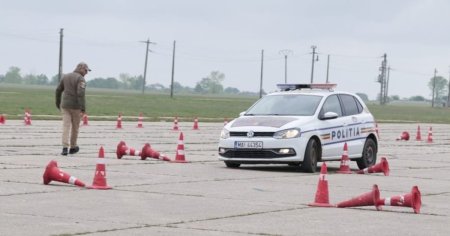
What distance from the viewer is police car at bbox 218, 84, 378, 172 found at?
19.4m

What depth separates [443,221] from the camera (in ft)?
40.3

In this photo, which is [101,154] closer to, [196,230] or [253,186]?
[253,186]

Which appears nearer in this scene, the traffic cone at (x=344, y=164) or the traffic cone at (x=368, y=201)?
the traffic cone at (x=368, y=201)

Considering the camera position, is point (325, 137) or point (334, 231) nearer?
point (334, 231)

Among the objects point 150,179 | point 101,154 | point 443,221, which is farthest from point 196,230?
point 150,179

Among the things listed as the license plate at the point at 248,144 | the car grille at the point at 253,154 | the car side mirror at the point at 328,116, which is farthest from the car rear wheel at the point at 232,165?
the car side mirror at the point at 328,116

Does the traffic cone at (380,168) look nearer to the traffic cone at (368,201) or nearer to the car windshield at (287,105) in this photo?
the car windshield at (287,105)

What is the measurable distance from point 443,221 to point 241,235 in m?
2.82

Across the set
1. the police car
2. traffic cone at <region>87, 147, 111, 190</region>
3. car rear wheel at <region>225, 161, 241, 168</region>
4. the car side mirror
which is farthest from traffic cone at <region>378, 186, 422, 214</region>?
the car side mirror

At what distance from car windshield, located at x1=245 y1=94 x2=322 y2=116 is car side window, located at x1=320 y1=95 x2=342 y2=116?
16 centimetres

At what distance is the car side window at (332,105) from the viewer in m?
20.9

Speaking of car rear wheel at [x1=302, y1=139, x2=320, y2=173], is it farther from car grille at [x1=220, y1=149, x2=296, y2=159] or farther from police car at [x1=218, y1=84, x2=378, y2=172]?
car grille at [x1=220, y1=149, x2=296, y2=159]

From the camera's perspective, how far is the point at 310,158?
1953 cm

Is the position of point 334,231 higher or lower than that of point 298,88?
lower
